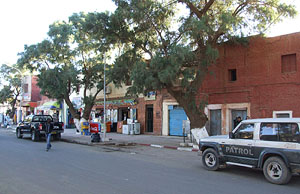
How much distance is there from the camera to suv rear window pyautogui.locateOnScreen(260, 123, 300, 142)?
23.9ft

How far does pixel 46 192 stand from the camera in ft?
20.0

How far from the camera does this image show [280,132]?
7578 mm

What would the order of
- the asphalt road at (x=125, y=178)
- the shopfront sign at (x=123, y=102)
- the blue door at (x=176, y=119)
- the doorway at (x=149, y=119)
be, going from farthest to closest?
the shopfront sign at (x=123, y=102) → the doorway at (x=149, y=119) → the blue door at (x=176, y=119) → the asphalt road at (x=125, y=178)

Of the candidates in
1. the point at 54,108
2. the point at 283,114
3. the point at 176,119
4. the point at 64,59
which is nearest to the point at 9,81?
the point at 54,108

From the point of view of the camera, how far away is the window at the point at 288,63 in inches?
583

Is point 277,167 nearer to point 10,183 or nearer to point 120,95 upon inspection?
point 10,183

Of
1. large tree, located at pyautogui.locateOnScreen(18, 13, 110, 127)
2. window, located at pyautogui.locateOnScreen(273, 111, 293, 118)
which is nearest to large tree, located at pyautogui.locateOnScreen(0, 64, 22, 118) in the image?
large tree, located at pyautogui.locateOnScreen(18, 13, 110, 127)

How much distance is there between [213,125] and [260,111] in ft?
11.5

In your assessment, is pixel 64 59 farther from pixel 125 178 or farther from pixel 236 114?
pixel 125 178

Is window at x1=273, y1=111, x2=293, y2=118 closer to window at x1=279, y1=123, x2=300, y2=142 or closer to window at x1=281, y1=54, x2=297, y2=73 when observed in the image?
window at x1=281, y1=54, x2=297, y2=73

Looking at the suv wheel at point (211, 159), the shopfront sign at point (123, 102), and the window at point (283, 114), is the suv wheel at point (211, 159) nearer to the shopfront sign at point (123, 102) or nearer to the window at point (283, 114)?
the window at point (283, 114)

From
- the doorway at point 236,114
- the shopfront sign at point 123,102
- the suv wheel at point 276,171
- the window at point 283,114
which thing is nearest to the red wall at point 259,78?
the window at point 283,114

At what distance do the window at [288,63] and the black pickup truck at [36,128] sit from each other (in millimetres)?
15158

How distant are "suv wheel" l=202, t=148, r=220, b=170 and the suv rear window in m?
1.73
